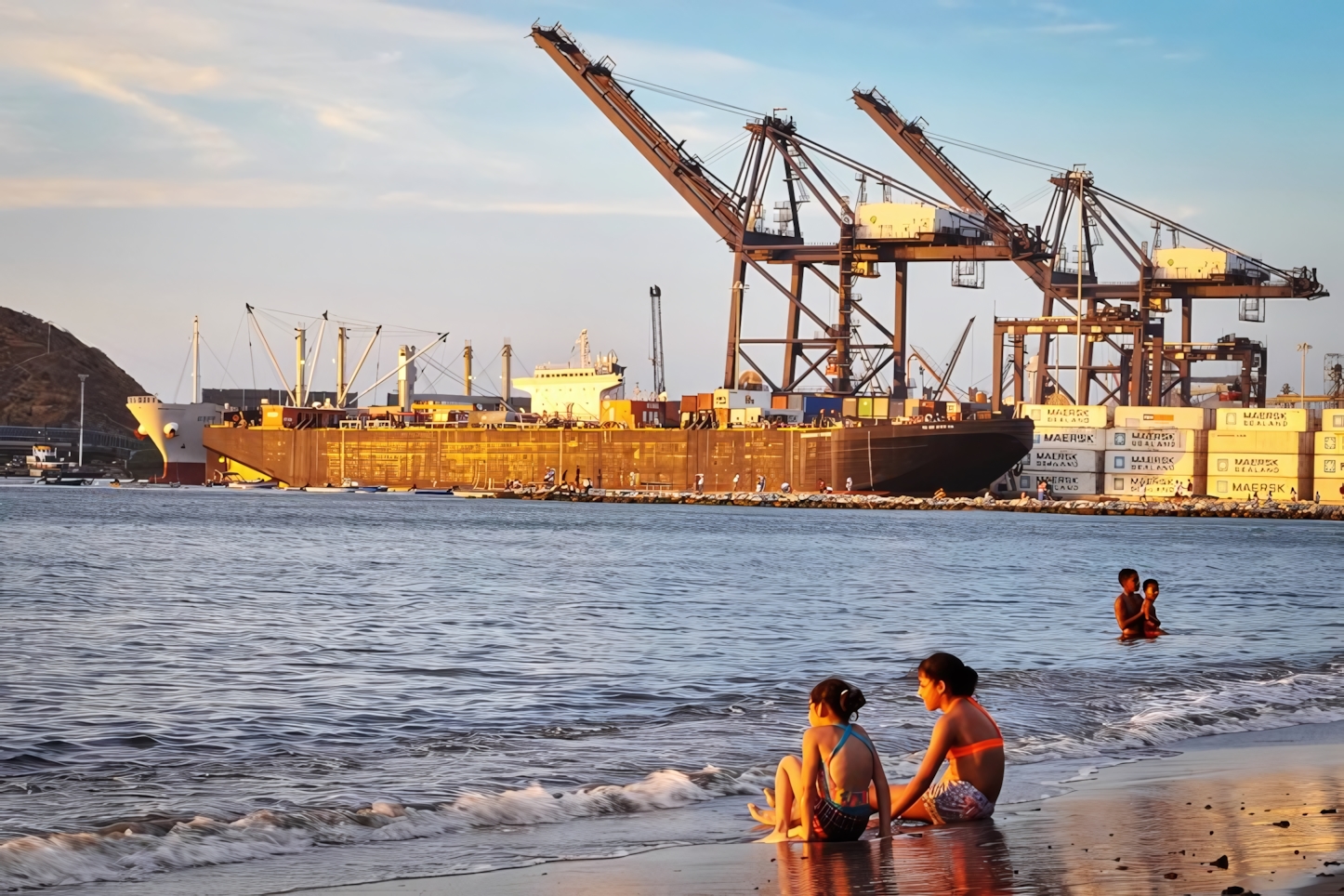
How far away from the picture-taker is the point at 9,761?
980 cm

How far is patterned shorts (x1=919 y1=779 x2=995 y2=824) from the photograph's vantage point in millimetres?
7871

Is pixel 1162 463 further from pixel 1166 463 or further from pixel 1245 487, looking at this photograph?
pixel 1245 487

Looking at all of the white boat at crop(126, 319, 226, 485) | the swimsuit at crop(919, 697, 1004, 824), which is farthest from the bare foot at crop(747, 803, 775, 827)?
the white boat at crop(126, 319, 226, 485)

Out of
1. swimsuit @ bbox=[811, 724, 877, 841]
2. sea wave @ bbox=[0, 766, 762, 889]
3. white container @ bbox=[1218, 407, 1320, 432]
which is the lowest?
sea wave @ bbox=[0, 766, 762, 889]

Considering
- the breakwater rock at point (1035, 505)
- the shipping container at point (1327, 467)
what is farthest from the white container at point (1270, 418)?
the breakwater rock at point (1035, 505)

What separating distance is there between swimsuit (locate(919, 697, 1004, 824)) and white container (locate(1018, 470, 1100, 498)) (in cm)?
7772

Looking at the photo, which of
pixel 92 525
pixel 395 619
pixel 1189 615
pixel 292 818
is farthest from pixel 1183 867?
pixel 92 525

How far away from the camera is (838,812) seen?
7320 millimetres

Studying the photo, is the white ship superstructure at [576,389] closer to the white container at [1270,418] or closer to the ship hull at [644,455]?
the ship hull at [644,455]

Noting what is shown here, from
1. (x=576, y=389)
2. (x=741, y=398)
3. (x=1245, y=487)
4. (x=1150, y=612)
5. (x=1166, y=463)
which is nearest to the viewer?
(x=1150, y=612)

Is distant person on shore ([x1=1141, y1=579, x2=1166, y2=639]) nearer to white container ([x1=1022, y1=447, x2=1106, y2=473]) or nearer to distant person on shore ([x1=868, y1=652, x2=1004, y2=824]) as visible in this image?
distant person on shore ([x1=868, y1=652, x2=1004, y2=824])

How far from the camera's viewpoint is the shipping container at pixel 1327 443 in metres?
76.2

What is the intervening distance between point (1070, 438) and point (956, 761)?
77.5m

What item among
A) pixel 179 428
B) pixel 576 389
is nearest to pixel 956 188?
Result: pixel 576 389
